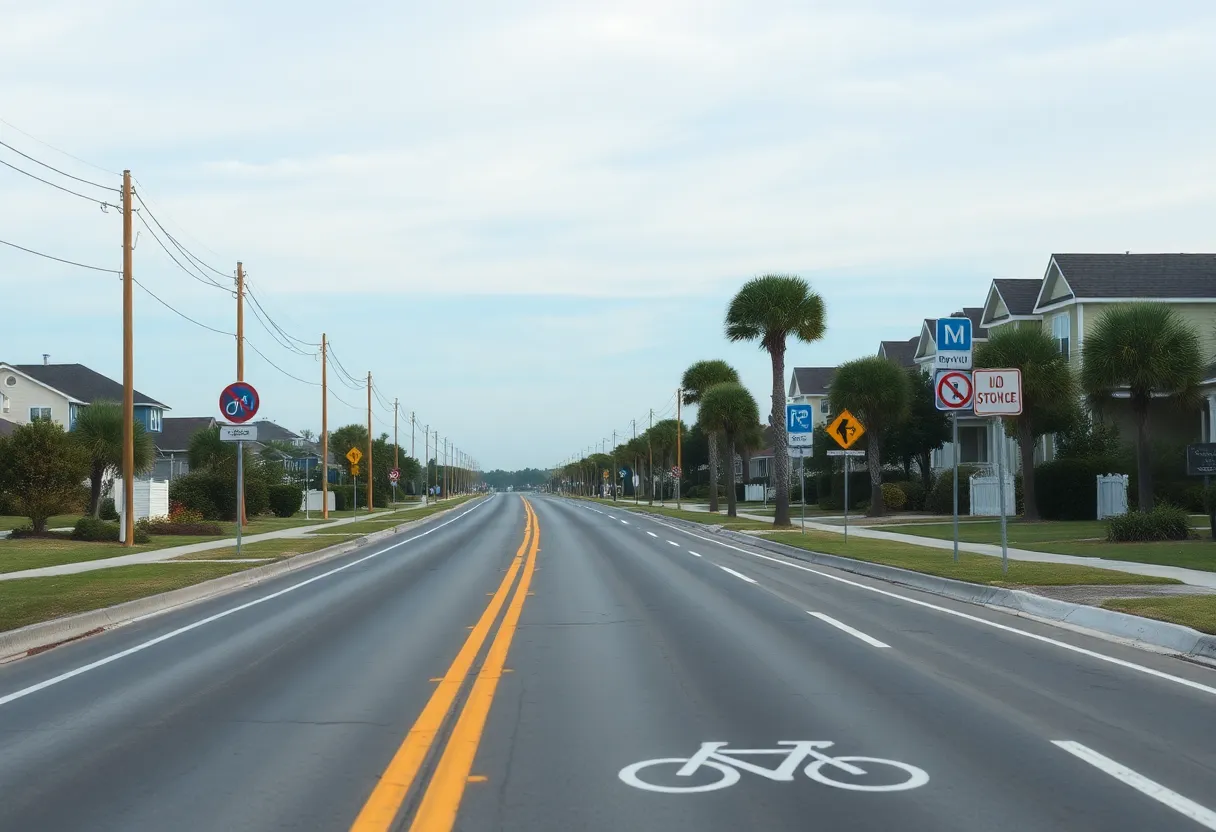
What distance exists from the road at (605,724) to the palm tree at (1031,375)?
87.2 ft

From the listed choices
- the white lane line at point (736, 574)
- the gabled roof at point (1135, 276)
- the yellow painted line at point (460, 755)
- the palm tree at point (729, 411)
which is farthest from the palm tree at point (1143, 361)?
the palm tree at point (729, 411)

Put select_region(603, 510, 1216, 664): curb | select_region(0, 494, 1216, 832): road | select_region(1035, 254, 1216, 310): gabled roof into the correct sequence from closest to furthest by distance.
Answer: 1. select_region(0, 494, 1216, 832): road
2. select_region(603, 510, 1216, 664): curb
3. select_region(1035, 254, 1216, 310): gabled roof

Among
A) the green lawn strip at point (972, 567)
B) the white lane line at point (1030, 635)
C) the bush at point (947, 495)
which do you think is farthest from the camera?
the bush at point (947, 495)

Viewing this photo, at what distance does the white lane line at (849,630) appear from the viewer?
12.8 meters

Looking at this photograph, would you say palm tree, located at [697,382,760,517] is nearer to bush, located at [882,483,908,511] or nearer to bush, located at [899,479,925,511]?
bush, located at [882,483,908,511]

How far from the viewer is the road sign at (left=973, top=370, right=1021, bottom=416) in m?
19.9

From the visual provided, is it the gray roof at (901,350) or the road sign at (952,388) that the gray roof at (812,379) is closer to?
the gray roof at (901,350)

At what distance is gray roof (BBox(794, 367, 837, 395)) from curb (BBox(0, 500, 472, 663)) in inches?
2763

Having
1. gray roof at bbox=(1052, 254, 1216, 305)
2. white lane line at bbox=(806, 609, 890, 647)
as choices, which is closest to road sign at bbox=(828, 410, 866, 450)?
white lane line at bbox=(806, 609, 890, 647)

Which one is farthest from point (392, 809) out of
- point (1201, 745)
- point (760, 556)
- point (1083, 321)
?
point (1083, 321)

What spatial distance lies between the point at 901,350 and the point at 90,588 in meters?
68.4

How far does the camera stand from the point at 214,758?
7699 millimetres

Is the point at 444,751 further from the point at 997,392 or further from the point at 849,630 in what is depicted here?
the point at 997,392

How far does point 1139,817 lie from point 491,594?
13116 mm
